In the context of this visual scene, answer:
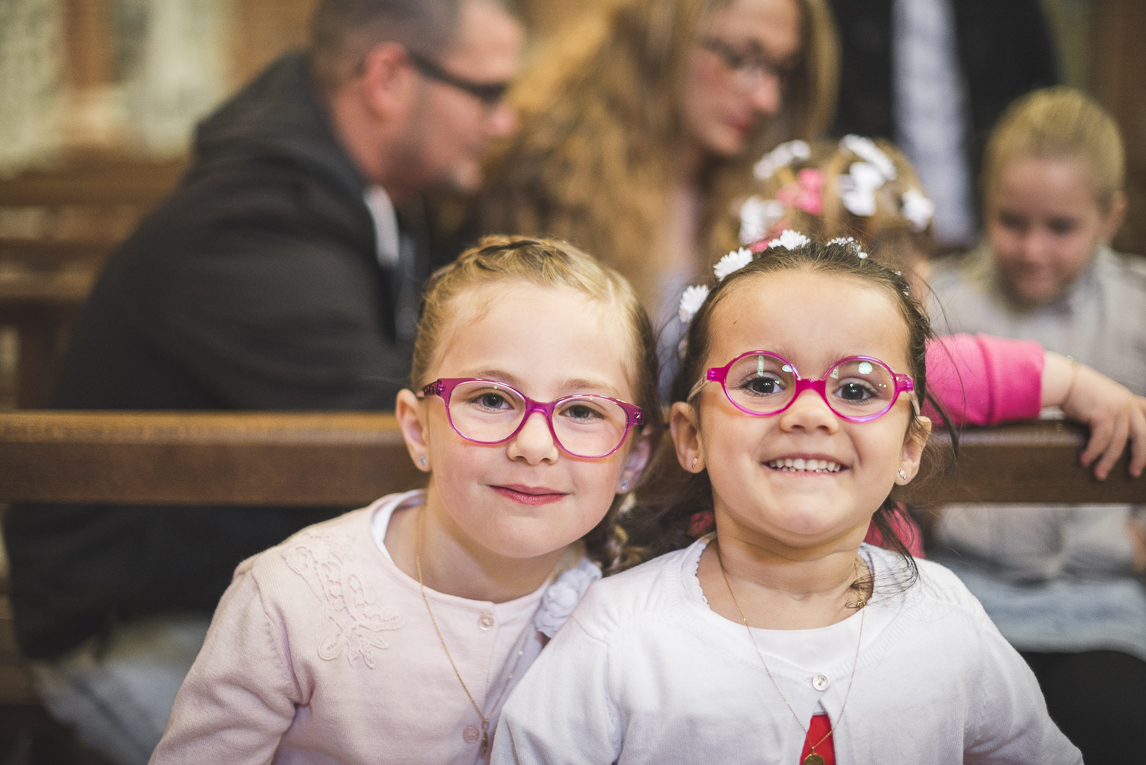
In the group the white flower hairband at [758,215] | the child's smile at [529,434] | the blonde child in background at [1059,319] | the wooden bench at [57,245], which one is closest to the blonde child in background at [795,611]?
the child's smile at [529,434]

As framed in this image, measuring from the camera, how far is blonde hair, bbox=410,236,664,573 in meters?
1.11

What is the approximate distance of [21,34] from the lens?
7.24 m

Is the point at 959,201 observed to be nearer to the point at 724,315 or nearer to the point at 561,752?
the point at 724,315

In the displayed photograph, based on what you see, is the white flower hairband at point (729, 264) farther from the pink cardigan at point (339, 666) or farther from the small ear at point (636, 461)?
the pink cardigan at point (339, 666)

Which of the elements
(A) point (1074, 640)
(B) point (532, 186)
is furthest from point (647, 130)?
(A) point (1074, 640)

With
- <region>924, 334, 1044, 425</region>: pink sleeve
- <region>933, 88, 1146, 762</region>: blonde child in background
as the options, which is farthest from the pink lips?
<region>933, 88, 1146, 762</region>: blonde child in background

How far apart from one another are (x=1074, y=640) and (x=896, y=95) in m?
2.65

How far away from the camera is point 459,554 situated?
3.78ft

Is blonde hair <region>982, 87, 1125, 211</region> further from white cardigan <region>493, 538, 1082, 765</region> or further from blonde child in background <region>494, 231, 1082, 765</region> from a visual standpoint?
white cardigan <region>493, 538, 1082, 765</region>

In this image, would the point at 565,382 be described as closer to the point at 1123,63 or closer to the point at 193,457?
the point at 193,457

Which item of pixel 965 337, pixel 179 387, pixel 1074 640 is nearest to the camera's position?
pixel 965 337

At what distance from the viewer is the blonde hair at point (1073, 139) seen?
1.77 m

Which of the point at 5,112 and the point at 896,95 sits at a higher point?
the point at 896,95

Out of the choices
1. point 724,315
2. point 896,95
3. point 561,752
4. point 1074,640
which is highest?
point 896,95
